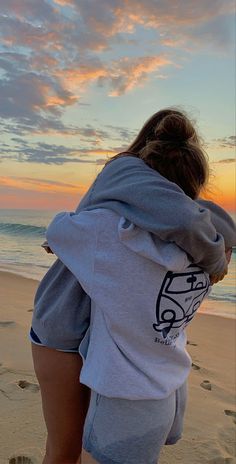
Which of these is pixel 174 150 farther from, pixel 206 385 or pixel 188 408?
pixel 206 385

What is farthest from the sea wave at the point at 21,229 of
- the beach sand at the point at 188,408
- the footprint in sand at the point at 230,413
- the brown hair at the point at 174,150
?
the brown hair at the point at 174,150

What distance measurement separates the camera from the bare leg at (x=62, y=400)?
1648 millimetres

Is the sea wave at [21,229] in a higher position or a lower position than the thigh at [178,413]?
lower

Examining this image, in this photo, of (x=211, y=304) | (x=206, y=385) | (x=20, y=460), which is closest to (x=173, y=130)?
(x=20, y=460)

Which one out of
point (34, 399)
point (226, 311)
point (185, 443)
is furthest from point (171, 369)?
point (226, 311)

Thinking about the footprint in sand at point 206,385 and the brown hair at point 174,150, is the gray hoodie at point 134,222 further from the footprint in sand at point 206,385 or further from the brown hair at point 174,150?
the footprint in sand at point 206,385

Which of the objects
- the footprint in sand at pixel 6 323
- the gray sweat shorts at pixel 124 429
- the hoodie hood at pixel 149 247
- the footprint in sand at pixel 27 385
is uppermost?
the hoodie hood at pixel 149 247

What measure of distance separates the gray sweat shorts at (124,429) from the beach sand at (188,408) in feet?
0.36

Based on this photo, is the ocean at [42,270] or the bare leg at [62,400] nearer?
the bare leg at [62,400]

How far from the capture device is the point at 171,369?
62.4 inches

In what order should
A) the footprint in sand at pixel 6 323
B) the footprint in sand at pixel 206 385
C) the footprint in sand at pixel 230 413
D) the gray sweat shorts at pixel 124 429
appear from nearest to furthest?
the gray sweat shorts at pixel 124 429 → the footprint in sand at pixel 230 413 → the footprint in sand at pixel 206 385 → the footprint in sand at pixel 6 323

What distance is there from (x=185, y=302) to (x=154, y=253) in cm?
25

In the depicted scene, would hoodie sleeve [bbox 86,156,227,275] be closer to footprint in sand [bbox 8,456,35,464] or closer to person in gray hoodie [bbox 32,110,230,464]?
person in gray hoodie [bbox 32,110,230,464]

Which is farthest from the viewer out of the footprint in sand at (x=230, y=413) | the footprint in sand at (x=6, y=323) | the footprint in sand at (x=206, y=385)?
the footprint in sand at (x=6, y=323)
